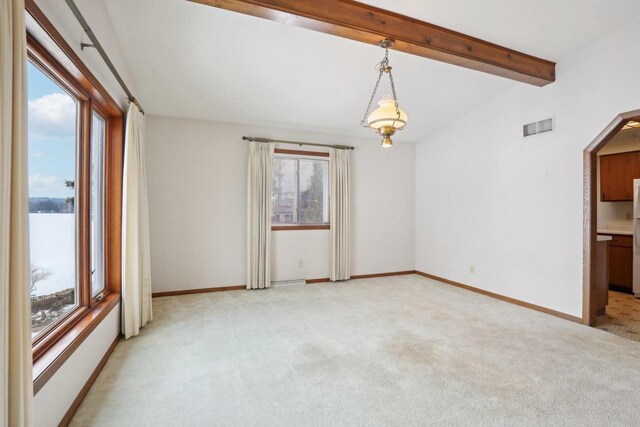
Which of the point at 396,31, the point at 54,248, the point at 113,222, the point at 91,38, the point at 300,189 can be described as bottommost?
the point at 54,248

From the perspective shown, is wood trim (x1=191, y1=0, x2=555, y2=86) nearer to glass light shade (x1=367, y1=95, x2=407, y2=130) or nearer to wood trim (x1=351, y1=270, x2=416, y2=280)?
glass light shade (x1=367, y1=95, x2=407, y2=130)

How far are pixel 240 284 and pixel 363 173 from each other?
2.94m

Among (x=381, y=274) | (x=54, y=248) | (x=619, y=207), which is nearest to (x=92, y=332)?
(x=54, y=248)

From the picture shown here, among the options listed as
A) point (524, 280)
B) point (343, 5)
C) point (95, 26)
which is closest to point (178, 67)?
point (95, 26)

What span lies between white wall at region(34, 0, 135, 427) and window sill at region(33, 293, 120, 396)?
1.9 inches

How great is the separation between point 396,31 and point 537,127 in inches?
96.4

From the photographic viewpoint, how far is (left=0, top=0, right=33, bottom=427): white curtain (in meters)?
1.09

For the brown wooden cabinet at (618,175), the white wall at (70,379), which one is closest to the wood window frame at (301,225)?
the white wall at (70,379)

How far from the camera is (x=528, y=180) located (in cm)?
416

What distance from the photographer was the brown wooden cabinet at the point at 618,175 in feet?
16.4

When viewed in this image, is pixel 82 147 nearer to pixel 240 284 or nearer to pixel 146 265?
pixel 146 265

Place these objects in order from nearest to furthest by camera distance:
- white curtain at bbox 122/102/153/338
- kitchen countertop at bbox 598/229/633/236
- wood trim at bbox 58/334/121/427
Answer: wood trim at bbox 58/334/121/427
white curtain at bbox 122/102/153/338
kitchen countertop at bbox 598/229/633/236

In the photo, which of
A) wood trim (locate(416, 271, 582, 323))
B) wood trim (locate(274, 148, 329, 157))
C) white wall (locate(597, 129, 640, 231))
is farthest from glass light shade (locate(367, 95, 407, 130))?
white wall (locate(597, 129, 640, 231))

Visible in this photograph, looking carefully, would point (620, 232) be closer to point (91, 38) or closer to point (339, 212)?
point (339, 212)
